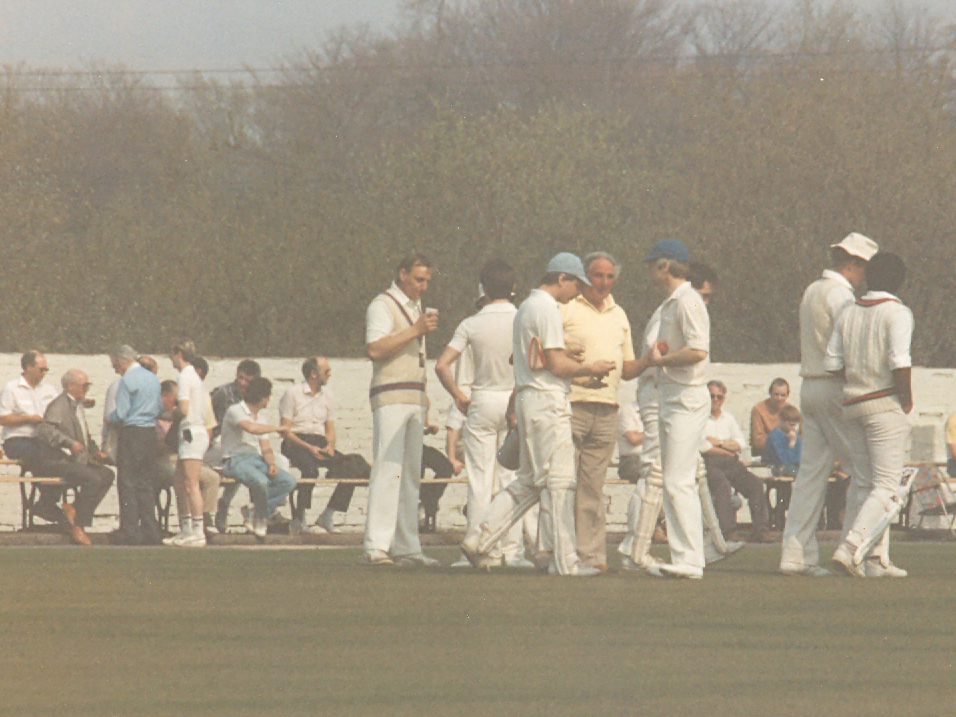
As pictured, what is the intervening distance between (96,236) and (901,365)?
1031 inches

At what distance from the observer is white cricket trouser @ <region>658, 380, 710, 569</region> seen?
418 inches

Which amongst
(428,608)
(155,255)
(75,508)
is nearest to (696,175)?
(155,255)

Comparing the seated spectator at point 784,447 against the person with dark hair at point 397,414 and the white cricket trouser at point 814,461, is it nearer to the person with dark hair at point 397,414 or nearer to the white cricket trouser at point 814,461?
the person with dark hair at point 397,414

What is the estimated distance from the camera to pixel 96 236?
3512 centimetres

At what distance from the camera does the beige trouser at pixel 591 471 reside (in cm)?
1146

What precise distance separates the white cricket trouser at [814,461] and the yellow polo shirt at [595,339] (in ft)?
3.85

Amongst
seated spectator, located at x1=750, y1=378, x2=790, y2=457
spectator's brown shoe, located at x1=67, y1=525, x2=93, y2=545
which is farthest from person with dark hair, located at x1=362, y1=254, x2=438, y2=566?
seated spectator, located at x1=750, y1=378, x2=790, y2=457

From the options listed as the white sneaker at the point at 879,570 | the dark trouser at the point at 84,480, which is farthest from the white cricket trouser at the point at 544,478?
the dark trouser at the point at 84,480

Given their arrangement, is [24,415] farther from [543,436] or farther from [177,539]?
[543,436]

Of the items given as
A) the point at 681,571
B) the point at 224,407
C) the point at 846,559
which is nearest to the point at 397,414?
the point at 681,571

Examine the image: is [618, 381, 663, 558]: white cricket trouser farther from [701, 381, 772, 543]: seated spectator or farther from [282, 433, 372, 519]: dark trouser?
[282, 433, 372, 519]: dark trouser

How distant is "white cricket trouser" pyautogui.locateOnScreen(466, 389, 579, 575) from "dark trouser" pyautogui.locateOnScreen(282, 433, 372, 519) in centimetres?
814

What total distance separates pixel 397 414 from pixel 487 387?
64 cm

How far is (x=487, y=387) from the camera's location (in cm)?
1234
